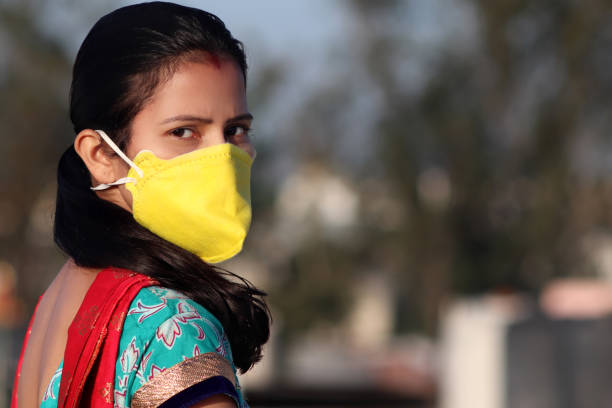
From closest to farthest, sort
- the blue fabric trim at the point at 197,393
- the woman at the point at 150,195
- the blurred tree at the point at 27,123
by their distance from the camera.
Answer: the blue fabric trim at the point at 197,393
the woman at the point at 150,195
the blurred tree at the point at 27,123

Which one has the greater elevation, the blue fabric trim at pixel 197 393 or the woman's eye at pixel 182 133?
the woman's eye at pixel 182 133

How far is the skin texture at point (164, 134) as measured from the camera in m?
1.82

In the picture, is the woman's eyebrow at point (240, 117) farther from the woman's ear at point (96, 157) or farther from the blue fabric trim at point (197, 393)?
the blue fabric trim at point (197, 393)

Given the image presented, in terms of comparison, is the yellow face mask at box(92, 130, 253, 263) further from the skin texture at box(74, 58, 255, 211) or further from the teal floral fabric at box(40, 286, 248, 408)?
the teal floral fabric at box(40, 286, 248, 408)

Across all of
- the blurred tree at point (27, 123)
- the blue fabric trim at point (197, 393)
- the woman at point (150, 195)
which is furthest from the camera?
the blurred tree at point (27, 123)

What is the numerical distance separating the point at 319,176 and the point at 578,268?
7.33 metres

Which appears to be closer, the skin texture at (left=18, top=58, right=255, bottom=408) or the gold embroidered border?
the gold embroidered border

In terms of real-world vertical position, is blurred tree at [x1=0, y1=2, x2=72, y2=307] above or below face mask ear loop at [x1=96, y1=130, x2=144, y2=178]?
above

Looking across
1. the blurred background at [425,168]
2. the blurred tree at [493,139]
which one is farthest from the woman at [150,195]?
the blurred tree at [493,139]

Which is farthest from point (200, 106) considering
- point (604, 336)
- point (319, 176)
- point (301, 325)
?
point (301, 325)

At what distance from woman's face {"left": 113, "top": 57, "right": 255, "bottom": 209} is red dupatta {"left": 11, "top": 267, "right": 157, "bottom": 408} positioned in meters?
0.25

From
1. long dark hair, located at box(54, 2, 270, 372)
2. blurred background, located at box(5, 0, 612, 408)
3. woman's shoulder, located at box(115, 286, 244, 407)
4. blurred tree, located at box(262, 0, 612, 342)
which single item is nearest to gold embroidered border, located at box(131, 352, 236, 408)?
woman's shoulder, located at box(115, 286, 244, 407)

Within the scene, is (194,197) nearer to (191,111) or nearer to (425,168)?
(191,111)

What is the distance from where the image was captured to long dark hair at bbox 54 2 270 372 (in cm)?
180
